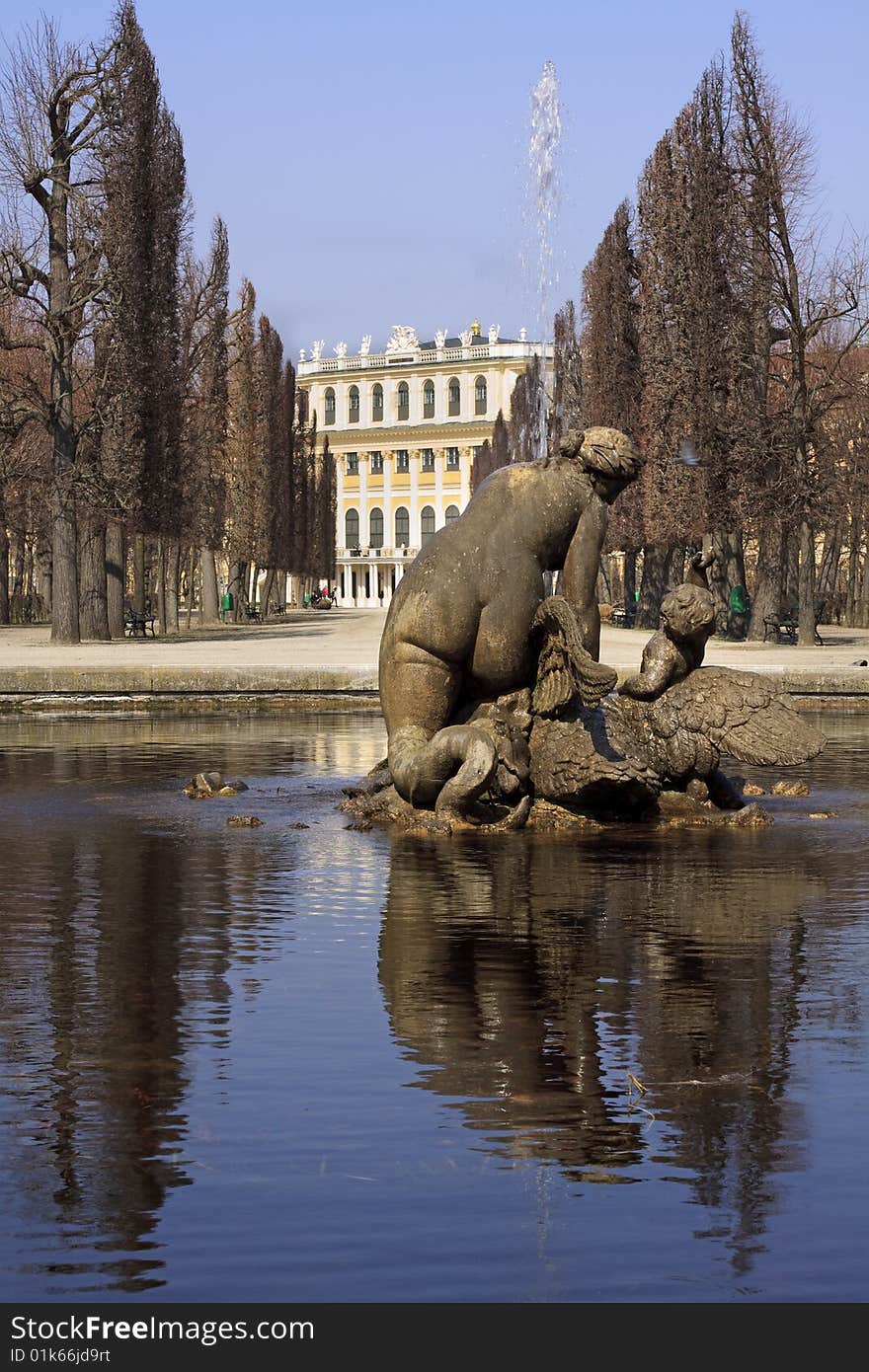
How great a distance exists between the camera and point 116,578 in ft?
122

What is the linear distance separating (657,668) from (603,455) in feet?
3.55

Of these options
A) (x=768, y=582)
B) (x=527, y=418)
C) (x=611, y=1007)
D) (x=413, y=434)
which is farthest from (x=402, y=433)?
(x=611, y=1007)

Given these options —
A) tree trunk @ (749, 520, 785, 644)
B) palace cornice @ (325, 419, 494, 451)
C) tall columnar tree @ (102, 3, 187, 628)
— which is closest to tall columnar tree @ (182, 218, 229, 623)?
tall columnar tree @ (102, 3, 187, 628)

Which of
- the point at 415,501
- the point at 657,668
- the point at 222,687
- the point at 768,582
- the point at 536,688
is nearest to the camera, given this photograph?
the point at 536,688

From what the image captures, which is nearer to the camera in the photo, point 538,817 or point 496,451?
point 538,817

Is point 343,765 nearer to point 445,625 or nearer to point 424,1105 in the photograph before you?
point 445,625

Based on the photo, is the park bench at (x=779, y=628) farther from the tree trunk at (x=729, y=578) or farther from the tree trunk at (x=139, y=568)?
the tree trunk at (x=139, y=568)

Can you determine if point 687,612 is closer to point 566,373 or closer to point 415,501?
point 566,373

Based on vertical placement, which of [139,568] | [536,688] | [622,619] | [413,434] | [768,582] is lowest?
[622,619]

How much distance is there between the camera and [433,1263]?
3.25 metres

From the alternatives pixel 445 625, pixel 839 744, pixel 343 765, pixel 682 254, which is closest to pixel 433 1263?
pixel 445 625

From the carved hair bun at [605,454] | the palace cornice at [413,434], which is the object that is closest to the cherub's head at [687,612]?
the carved hair bun at [605,454]

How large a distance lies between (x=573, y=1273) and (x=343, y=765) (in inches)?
350

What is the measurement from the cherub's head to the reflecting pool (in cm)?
143
